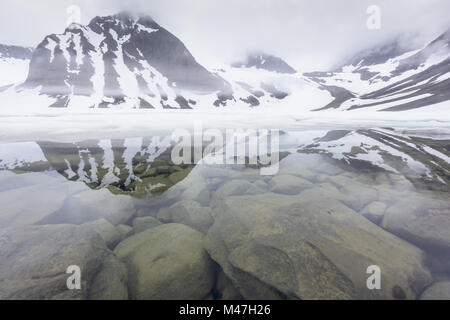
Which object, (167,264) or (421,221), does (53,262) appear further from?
(421,221)

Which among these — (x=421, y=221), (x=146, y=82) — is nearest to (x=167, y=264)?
(x=421, y=221)

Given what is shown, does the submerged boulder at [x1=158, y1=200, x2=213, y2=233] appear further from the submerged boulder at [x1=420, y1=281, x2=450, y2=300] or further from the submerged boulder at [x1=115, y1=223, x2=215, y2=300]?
the submerged boulder at [x1=420, y1=281, x2=450, y2=300]

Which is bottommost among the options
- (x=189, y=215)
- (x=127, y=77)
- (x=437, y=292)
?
(x=437, y=292)

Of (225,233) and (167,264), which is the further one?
(225,233)

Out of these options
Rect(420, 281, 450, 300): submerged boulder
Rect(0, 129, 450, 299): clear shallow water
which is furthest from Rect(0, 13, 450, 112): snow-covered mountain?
Rect(420, 281, 450, 300): submerged boulder

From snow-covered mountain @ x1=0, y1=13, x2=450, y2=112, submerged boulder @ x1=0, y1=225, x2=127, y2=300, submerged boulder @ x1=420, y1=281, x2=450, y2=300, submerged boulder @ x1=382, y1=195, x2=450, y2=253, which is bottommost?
submerged boulder @ x1=420, y1=281, x2=450, y2=300

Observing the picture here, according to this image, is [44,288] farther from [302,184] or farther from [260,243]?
[302,184]

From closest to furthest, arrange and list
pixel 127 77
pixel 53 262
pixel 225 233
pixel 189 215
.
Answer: pixel 53 262
pixel 225 233
pixel 189 215
pixel 127 77
